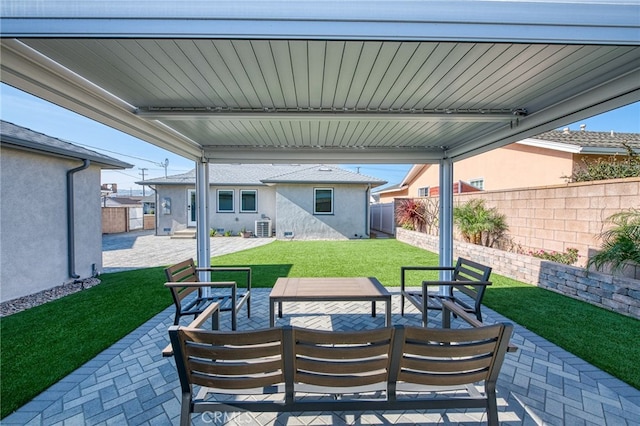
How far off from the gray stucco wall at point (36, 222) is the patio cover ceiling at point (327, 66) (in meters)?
3.36

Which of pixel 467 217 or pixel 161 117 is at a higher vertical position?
pixel 161 117

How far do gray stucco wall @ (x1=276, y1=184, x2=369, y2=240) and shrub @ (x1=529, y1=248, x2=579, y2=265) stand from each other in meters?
8.24

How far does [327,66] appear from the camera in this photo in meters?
2.40

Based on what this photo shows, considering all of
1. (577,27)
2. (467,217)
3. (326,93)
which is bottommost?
(467,217)

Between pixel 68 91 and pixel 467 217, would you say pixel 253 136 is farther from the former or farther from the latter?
pixel 467 217

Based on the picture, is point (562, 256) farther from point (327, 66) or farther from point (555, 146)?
point (327, 66)

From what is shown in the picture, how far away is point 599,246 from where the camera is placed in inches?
214

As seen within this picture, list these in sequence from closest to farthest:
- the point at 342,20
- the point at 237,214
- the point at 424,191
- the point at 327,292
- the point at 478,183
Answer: the point at 342,20, the point at 327,292, the point at 478,183, the point at 237,214, the point at 424,191

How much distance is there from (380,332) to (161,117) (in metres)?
3.48

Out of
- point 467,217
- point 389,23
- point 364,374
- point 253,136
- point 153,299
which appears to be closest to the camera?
point 389,23

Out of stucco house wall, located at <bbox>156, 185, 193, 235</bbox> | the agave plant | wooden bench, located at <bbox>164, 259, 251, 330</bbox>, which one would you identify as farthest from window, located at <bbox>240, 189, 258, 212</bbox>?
wooden bench, located at <bbox>164, 259, 251, 330</bbox>

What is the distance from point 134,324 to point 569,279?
7.76 metres

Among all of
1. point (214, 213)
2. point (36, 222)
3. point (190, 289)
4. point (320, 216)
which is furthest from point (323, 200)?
point (190, 289)

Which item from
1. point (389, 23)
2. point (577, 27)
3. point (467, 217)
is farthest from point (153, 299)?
point (467, 217)
